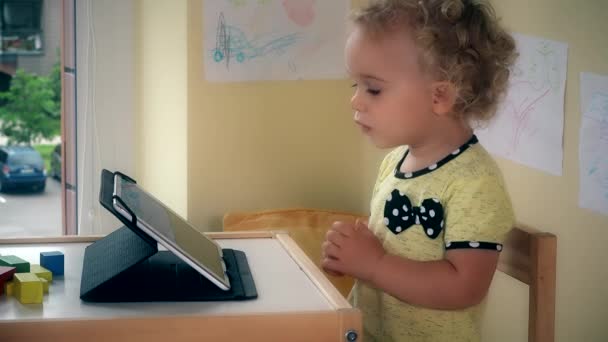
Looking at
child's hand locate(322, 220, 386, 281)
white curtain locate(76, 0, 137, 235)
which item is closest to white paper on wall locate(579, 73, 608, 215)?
child's hand locate(322, 220, 386, 281)

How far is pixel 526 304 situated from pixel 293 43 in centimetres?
83

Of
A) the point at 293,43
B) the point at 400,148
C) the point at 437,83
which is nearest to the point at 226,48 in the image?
the point at 293,43

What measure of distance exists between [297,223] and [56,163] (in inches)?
30.7

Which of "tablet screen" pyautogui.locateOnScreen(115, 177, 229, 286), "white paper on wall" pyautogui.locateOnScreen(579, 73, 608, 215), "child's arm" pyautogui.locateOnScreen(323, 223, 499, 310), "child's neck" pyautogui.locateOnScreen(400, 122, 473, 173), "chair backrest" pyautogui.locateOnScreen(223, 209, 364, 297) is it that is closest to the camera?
"tablet screen" pyautogui.locateOnScreen(115, 177, 229, 286)

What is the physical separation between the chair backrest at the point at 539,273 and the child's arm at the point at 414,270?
64 mm

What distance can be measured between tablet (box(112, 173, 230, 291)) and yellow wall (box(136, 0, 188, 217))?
2.77 ft

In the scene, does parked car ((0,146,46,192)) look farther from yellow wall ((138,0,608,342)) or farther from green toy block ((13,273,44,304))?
green toy block ((13,273,44,304))

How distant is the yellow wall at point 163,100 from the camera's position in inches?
A: 80.7

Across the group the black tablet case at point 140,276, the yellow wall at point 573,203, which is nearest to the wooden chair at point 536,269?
the yellow wall at point 573,203

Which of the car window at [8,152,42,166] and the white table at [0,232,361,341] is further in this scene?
the car window at [8,152,42,166]

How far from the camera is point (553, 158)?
1.55 metres

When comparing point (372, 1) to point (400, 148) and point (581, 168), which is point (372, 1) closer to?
point (400, 148)

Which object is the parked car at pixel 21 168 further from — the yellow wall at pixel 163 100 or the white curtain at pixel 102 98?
the yellow wall at pixel 163 100

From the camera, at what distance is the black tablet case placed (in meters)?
1.01
